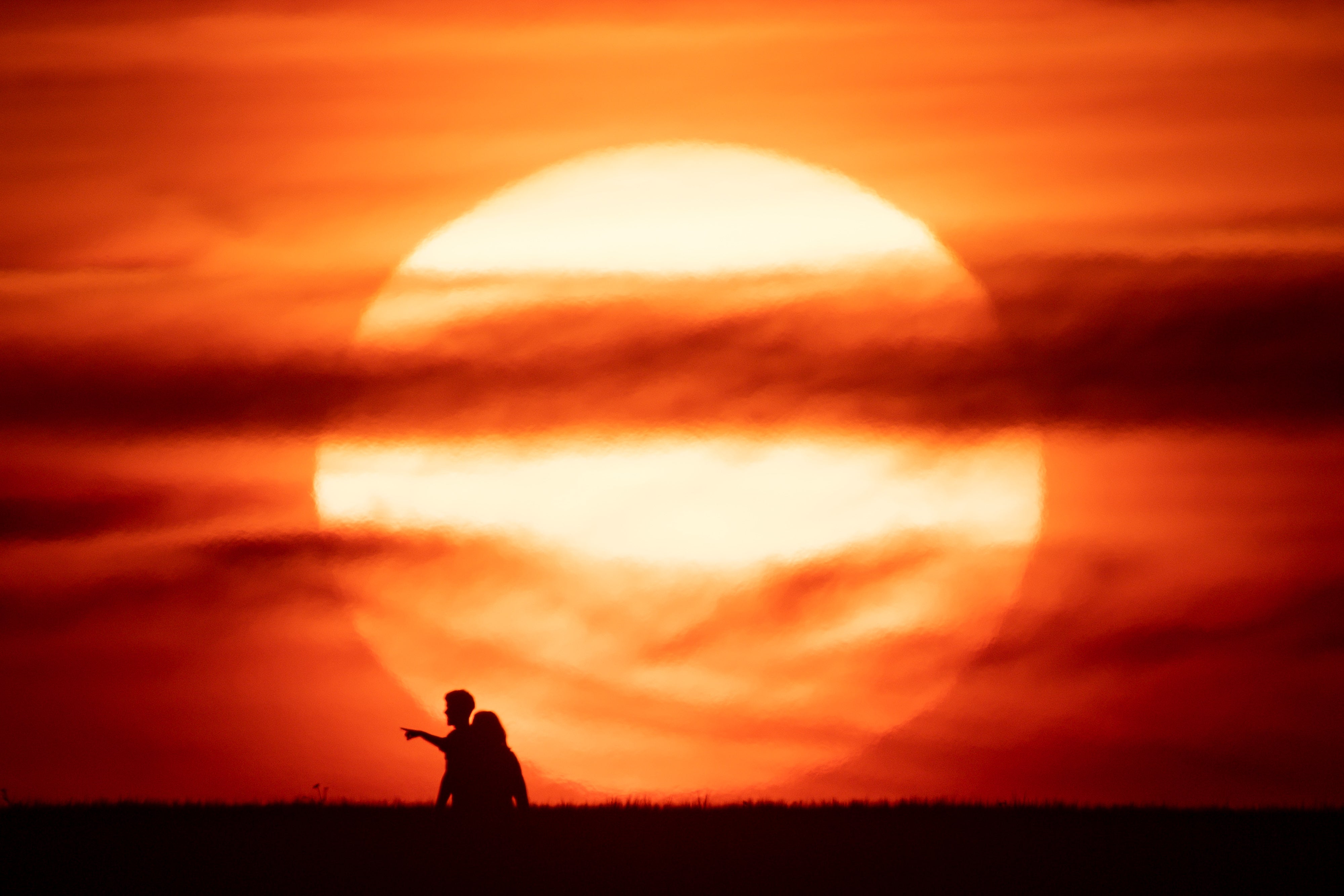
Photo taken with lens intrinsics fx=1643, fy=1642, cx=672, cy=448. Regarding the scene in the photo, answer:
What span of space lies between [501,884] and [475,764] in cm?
219

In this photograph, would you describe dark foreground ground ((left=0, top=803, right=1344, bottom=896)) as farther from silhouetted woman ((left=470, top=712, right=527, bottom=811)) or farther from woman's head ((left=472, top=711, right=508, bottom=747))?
woman's head ((left=472, top=711, right=508, bottom=747))

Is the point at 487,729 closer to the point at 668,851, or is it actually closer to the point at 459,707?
the point at 459,707

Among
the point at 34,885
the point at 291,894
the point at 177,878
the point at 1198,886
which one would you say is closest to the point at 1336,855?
the point at 1198,886

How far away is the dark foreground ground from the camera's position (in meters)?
14.8

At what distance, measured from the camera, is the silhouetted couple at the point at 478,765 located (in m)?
16.7

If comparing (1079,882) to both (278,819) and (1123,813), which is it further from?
(278,819)

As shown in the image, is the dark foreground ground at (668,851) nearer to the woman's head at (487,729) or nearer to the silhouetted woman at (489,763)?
the silhouetted woman at (489,763)

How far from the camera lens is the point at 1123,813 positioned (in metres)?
20.3

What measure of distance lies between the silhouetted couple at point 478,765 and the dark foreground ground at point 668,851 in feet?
0.82

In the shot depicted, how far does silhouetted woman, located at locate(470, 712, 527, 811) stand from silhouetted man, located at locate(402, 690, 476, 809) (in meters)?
0.08

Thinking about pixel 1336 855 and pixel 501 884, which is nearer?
pixel 501 884

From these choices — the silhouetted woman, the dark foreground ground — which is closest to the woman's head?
the silhouetted woman

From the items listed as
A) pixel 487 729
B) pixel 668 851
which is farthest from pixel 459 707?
pixel 668 851

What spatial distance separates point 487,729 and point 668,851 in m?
2.21
